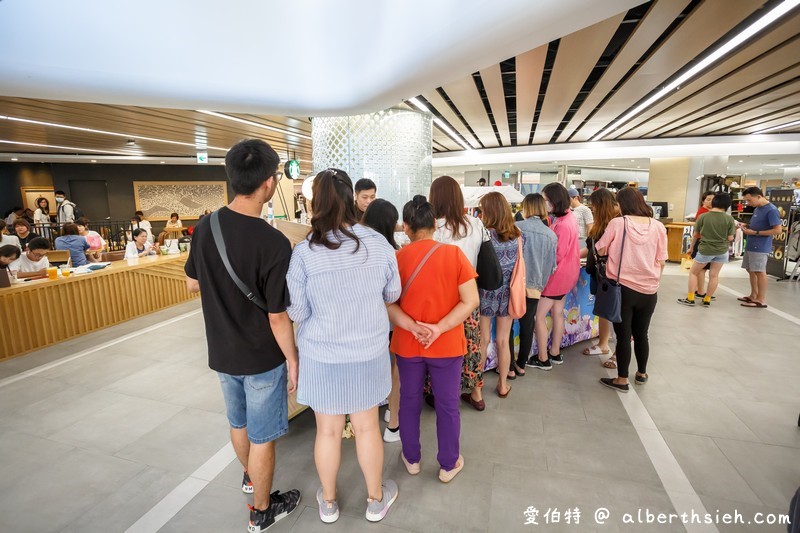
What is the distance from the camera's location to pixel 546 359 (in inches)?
140

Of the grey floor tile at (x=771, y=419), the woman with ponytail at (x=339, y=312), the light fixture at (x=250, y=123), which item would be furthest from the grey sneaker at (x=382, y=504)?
the light fixture at (x=250, y=123)

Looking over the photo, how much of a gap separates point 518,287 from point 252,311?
1.88 meters

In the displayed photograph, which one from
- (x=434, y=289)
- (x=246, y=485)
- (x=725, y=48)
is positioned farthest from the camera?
(x=725, y=48)

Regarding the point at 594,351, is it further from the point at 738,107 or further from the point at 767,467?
the point at 738,107

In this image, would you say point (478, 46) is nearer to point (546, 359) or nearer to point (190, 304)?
point (546, 359)

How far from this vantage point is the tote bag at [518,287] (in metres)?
2.75

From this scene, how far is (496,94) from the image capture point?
6395 mm

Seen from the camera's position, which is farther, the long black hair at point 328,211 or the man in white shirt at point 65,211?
the man in white shirt at point 65,211

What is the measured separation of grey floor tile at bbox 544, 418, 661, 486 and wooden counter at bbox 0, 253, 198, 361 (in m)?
5.43

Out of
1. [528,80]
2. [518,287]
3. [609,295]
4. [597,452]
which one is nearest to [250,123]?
[528,80]

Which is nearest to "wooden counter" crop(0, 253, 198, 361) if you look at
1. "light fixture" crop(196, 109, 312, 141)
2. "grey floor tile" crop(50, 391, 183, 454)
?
"grey floor tile" crop(50, 391, 183, 454)

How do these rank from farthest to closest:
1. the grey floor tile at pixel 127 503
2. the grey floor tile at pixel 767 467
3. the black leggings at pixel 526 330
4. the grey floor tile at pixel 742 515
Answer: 1. the black leggings at pixel 526 330
2. the grey floor tile at pixel 767 467
3. the grey floor tile at pixel 127 503
4. the grey floor tile at pixel 742 515

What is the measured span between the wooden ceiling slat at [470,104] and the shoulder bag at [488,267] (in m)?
3.92

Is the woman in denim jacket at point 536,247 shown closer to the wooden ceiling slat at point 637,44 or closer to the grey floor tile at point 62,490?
the wooden ceiling slat at point 637,44
